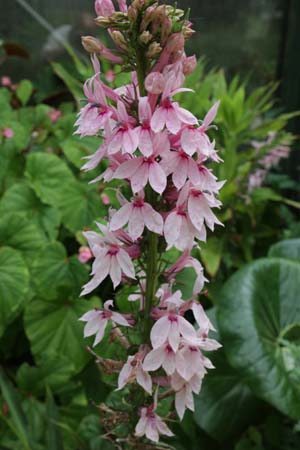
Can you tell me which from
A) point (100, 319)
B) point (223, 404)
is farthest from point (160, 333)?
point (223, 404)

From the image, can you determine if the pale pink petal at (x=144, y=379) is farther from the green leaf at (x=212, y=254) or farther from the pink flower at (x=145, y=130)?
the green leaf at (x=212, y=254)

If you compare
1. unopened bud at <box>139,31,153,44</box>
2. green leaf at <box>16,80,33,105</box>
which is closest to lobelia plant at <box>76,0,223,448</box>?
unopened bud at <box>139,31,153,44</box>

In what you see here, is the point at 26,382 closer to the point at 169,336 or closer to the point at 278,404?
the point at 278,404

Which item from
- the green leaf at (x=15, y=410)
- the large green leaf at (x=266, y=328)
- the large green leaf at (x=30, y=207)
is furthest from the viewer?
the large green leaf at (x=30, y=207)

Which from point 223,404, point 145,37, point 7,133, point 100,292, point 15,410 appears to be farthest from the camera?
point 7,133

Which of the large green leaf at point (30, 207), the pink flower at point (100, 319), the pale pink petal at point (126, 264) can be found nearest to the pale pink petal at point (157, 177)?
the pale pink petal at point (126, 264)

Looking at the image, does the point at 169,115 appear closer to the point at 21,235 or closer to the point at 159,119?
the point at 159,119
